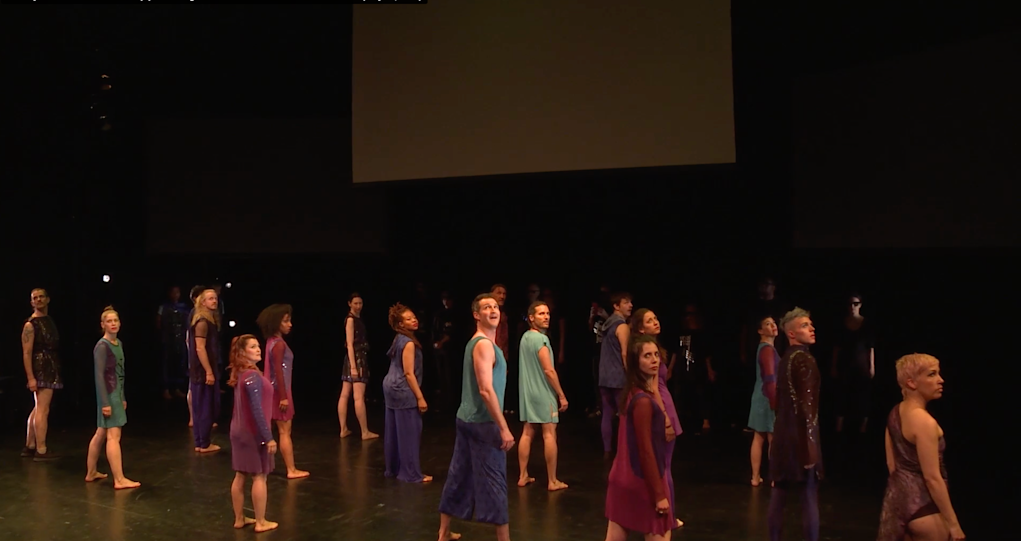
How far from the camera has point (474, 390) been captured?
476 cm

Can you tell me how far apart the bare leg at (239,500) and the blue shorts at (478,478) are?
1362mm

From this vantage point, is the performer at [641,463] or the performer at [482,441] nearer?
the performer at [641,463]

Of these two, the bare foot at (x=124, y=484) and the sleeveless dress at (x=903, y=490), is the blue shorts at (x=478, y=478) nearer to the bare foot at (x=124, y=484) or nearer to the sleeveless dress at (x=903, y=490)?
the sleeveless dress at (x=903, y=490)

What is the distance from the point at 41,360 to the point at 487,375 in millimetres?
4860

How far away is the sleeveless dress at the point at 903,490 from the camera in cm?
355

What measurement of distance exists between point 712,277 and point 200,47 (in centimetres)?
Answer: 634

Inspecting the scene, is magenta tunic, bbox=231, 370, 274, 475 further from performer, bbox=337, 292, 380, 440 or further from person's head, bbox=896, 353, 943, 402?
person's head, bbox=896, 353, 943, 402

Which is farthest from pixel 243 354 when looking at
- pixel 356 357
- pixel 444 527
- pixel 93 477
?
pixel 356 357

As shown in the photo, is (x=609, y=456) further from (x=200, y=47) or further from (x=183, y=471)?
(x=200, y=47)

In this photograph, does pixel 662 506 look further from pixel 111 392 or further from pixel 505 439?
pixel 111 392

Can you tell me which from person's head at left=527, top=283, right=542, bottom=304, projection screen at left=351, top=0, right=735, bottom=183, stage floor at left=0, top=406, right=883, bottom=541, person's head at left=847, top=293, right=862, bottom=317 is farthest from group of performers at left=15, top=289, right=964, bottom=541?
person's head at left=847, top=293, right=862, bottom=317

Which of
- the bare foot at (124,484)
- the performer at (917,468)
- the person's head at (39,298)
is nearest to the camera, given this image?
the performer at (917,468)

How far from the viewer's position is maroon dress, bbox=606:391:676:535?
3699mm

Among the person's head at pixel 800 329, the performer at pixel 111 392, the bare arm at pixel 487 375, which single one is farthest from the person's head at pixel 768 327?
the performer at pixel 111 392
